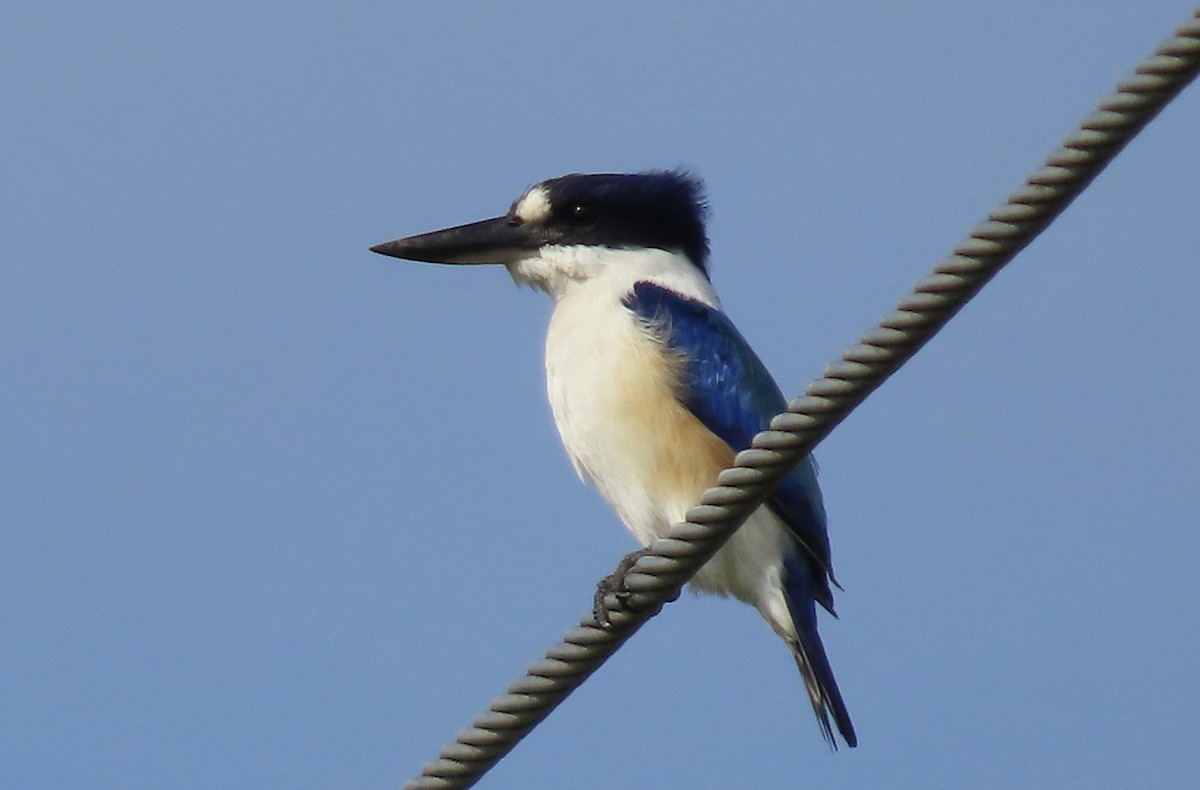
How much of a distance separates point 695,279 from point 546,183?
505 mm

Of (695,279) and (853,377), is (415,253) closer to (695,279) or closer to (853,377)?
(695,279)

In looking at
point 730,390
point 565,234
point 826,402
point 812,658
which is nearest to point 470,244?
point 565,234

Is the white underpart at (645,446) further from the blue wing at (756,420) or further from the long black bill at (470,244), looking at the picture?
the long black bill at (470,244)

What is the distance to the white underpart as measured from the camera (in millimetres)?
4586

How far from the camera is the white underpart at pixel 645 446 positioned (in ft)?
15.0

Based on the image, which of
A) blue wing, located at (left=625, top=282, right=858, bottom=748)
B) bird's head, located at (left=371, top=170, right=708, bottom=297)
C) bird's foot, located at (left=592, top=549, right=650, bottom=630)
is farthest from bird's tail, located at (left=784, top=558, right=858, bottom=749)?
bird's head, located at (left=371, top=170, right=708, bottom=297)

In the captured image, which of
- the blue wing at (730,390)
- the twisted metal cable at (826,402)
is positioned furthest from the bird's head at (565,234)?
the twisted metal cable at (826,402)

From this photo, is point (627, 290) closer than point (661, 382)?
No

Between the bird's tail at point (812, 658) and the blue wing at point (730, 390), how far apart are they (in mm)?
66

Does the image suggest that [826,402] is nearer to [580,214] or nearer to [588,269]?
[588,269]

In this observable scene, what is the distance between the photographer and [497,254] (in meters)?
5.34

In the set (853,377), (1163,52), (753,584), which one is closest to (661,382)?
→ (753,584)

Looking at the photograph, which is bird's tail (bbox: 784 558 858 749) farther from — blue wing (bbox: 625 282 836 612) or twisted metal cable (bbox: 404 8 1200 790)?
twisted metal cable (bbox: 404 8 1200 790)

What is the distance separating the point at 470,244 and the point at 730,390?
40.3 inches
